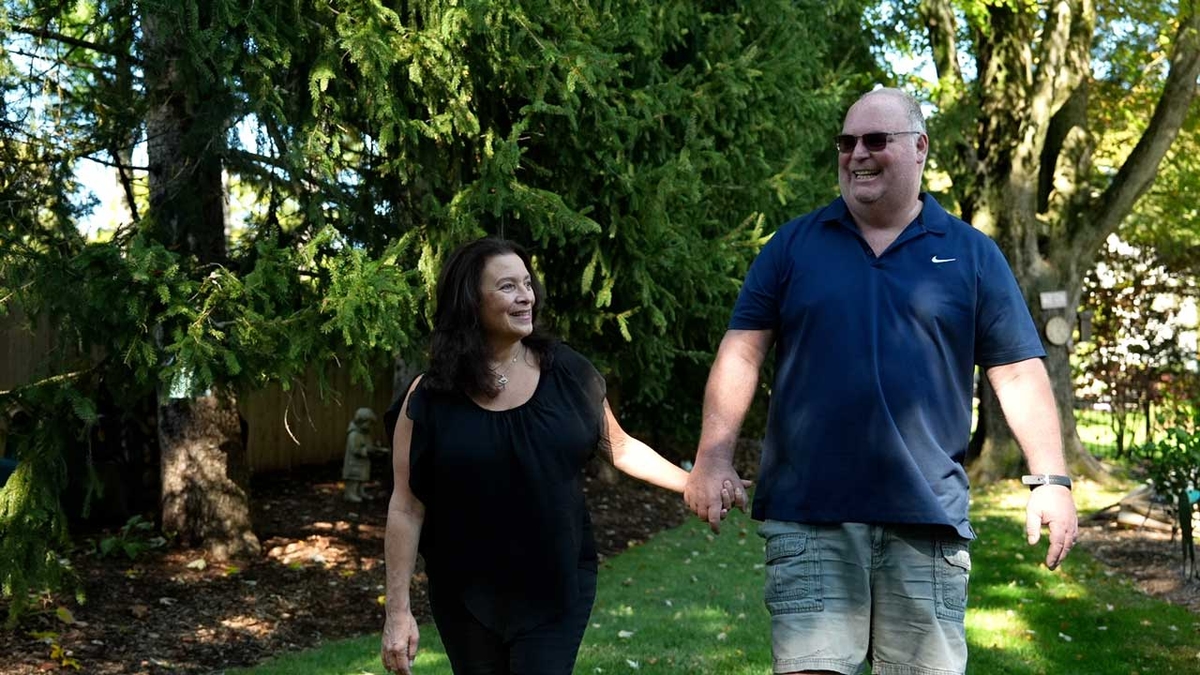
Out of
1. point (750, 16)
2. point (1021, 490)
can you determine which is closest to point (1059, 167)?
point (1021, 490)

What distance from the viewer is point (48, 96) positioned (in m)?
8.30

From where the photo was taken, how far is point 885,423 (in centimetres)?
336

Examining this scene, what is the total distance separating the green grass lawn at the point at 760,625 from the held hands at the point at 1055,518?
3.34 meters

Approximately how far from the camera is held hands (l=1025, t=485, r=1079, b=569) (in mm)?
3365

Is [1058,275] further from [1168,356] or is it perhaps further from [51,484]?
[51,484]

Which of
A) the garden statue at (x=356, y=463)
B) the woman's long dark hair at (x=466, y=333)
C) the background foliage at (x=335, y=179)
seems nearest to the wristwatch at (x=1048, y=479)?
the woman's long dark hair at (x=466, y=333)

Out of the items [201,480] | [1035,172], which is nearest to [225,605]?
[201,480]

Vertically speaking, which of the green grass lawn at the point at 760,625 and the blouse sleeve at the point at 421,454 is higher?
the blouse sleeve at the point at 421,454

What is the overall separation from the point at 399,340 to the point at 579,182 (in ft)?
6.98

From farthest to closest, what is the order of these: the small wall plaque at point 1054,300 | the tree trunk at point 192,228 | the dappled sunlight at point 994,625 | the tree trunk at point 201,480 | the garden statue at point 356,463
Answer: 1. the small wall plaque at point 1054,300
2. the garden statue at point 356,463
3. the tree trunk at point 201,480
4. the tree trunk at point 192,228
5. the dappled sunlight at point 994,625

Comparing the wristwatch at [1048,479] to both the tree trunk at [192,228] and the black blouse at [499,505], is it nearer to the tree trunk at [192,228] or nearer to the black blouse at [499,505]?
the black blouse at [499,505]

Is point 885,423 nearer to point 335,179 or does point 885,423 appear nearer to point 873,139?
point 873,139

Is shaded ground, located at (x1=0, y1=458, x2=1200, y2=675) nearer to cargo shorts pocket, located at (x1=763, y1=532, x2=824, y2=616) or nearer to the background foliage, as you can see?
the background foliage

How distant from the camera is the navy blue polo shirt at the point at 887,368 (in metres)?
3.38
